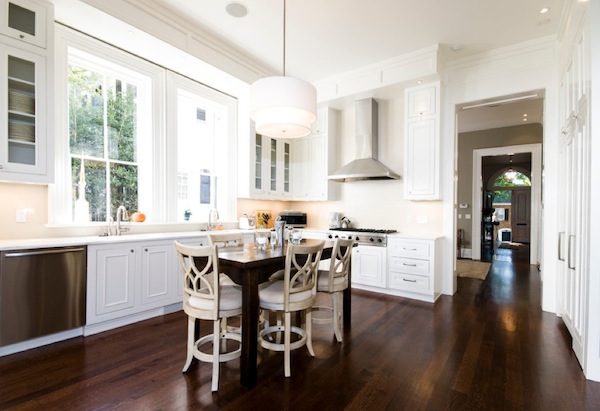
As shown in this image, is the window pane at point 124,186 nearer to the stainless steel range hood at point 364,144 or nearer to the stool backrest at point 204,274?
the stool backrest at point 204,274

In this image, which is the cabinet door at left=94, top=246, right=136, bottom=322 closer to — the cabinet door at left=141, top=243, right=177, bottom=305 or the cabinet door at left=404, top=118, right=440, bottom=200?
the cabinet door at left=141, top=243, right=177, bottom=305

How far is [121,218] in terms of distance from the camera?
3613 millimetres

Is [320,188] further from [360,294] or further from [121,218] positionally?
[121,218]

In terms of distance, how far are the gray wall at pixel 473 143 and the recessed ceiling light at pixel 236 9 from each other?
254 inches

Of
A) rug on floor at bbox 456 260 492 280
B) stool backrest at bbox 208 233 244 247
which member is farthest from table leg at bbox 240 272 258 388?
rug on floor at bbox 456 260 492 280

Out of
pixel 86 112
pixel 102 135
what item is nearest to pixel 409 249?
pixel 102 135

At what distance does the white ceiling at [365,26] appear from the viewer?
126 inches

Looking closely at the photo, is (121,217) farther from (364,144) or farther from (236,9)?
(364,144)

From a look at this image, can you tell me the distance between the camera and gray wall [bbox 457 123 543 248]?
688 cm

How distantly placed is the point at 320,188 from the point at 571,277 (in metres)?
3.52

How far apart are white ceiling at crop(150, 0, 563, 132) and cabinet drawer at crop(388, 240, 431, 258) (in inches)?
104

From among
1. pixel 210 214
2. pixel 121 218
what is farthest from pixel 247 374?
pixel 210 214

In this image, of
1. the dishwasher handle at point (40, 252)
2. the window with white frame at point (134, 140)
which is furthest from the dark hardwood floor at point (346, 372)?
the window with white frame at point (134, 140)

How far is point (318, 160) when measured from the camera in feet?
17.9
